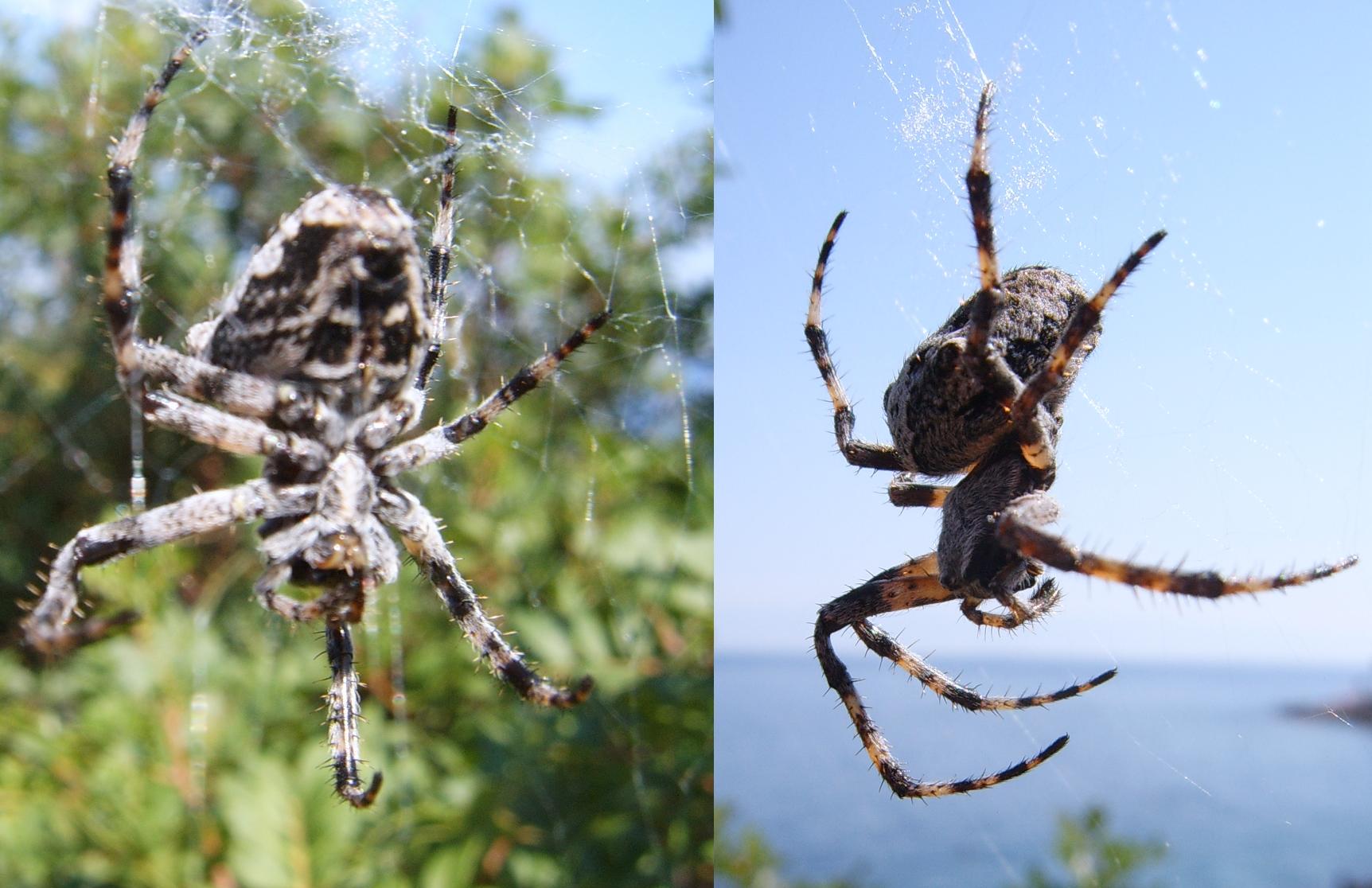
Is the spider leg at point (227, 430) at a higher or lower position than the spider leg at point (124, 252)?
lower

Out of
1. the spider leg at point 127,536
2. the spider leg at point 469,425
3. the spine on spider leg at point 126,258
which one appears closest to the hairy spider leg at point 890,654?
the spider leg at point 469,425

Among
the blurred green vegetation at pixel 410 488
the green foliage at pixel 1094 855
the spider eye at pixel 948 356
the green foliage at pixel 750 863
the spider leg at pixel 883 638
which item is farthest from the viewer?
the green foliage at pixel 750 863

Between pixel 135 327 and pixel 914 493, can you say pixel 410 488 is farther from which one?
pixel 914 493

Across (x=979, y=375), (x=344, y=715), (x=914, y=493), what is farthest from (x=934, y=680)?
(x=344, y=715)

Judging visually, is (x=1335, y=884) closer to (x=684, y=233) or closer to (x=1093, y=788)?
(x=1093, y=788)

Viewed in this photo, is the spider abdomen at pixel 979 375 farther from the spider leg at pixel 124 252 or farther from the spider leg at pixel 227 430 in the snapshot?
the spider leg at pixel 124 252

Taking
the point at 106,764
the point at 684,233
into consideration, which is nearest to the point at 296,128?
the point at 684,233

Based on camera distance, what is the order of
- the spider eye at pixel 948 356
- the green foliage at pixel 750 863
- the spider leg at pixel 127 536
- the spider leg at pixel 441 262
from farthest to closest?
the green foliage at pixel 750 863
the spider leg at pixel 441 262
the spider eye at pixel 948 356
the spider leg at pixel 127 536
